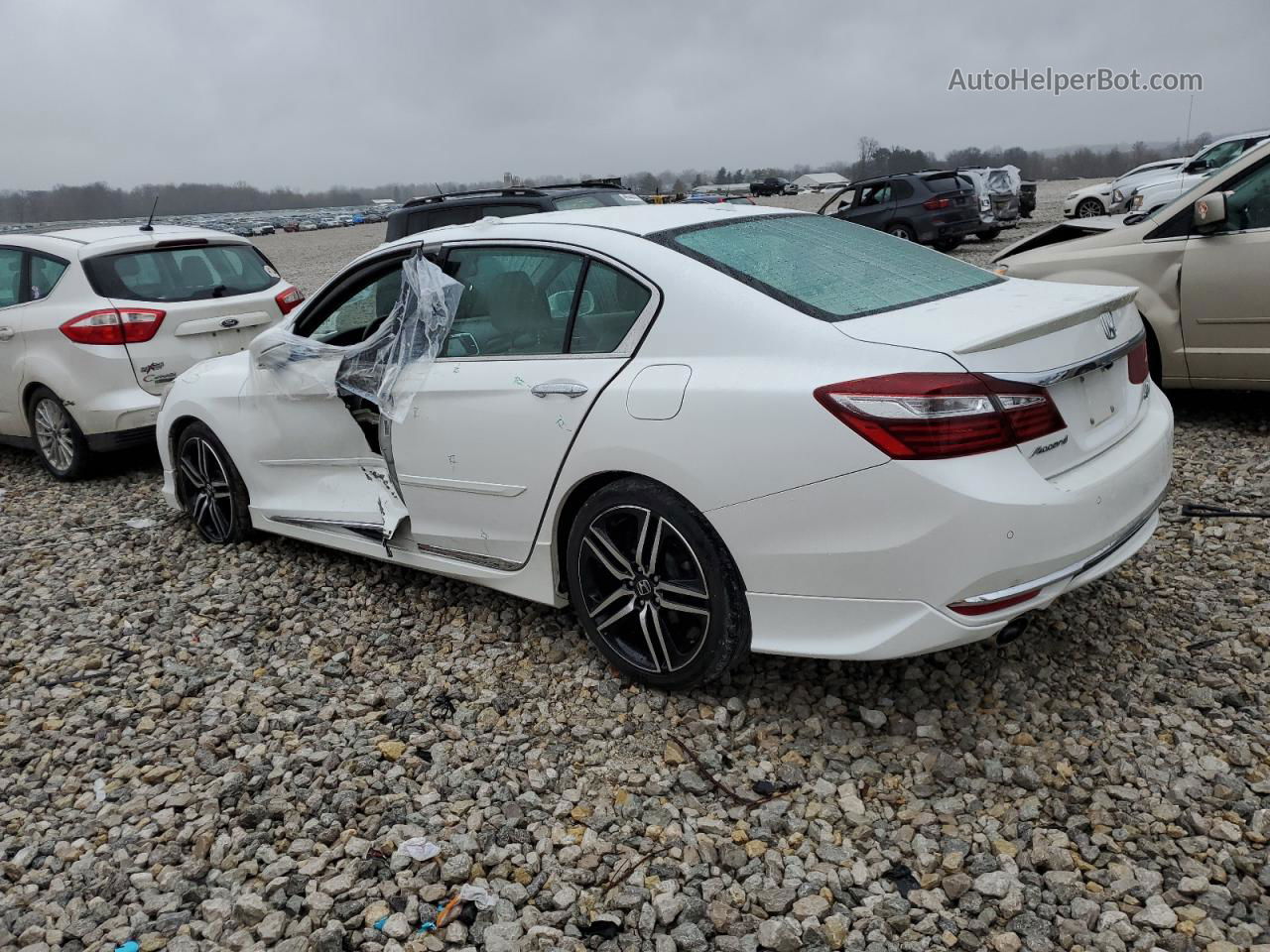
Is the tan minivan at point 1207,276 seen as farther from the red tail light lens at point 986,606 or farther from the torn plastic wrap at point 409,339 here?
the torn plastic wrap at point 409,339

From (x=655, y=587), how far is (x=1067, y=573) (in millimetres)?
1240

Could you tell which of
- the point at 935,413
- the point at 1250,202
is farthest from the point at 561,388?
the point at 1250,202

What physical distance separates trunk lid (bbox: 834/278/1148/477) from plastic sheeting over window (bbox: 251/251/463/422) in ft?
5.58

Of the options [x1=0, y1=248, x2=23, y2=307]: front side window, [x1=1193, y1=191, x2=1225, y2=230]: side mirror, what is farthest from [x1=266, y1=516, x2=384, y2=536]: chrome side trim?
[x1=1193, y1=191, x2=1225, y2=230]: side mirror

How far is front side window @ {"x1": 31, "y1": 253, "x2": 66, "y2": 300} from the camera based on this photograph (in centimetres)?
661

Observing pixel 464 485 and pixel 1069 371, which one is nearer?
pixel 1069 371

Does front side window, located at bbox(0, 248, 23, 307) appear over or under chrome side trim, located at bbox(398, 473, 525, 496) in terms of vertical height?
over

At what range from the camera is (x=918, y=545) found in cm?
265

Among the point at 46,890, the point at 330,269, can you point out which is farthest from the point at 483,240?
the point at 330,269

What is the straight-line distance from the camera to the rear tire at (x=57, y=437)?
660 centimetres

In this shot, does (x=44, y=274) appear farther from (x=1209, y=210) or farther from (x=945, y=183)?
(x=945, y=183)

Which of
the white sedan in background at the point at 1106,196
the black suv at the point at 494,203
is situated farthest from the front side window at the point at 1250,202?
the white sedan in background at the point at 1106,196

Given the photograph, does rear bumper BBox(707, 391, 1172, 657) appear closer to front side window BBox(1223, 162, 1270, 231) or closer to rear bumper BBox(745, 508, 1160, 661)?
rear bumper BBox(745, 508, 1160, 661)

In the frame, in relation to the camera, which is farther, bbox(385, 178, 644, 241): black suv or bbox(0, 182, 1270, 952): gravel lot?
bbox(385, 178, 644, 241): black suv
